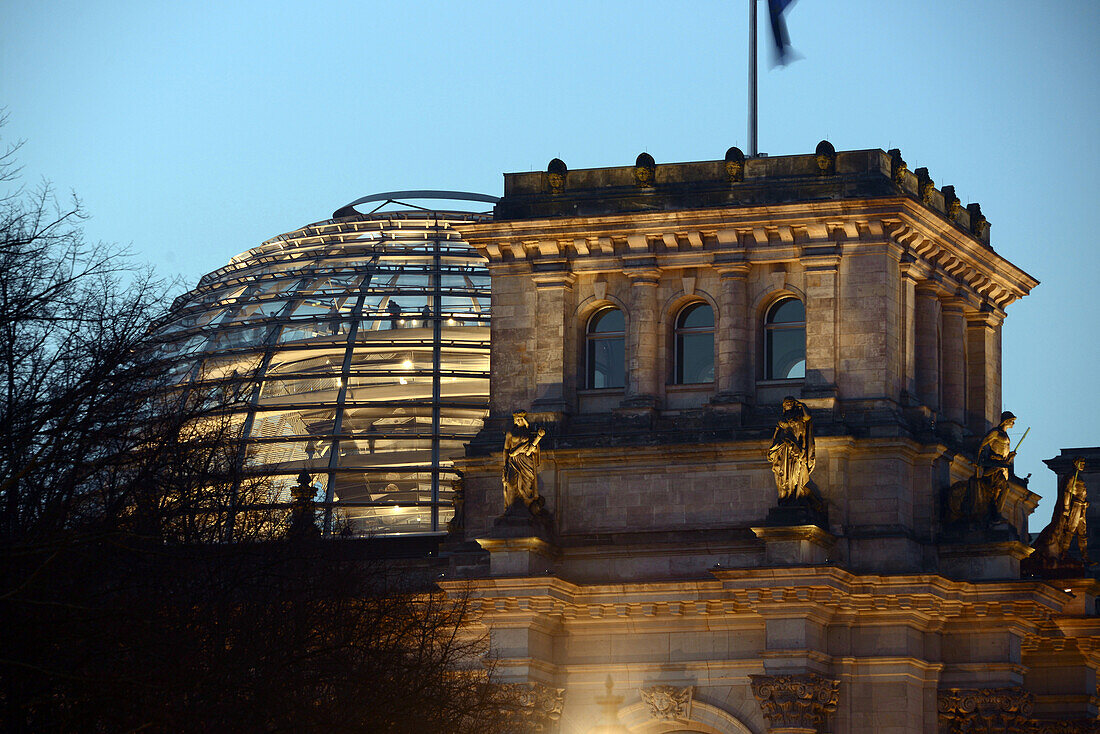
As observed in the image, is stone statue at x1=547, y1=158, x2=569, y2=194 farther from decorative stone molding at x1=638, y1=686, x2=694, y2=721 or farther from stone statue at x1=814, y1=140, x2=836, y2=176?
decorative stone molding at x1=638, y1=686, x2=694, y2=721

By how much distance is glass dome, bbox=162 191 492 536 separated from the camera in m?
91.6

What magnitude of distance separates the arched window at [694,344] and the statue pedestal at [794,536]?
6519 millimetres

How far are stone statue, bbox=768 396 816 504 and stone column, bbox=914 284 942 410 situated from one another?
7.33 metres

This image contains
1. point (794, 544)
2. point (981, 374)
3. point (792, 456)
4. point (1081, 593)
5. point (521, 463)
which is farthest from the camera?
point (981, 374)

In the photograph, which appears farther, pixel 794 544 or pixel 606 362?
pixel 606 362

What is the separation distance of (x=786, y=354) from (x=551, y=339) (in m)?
6.61

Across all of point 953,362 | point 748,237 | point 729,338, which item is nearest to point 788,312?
point 729,338

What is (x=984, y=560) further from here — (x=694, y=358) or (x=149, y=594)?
(x=149, y=594)

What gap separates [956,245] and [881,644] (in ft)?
41.6

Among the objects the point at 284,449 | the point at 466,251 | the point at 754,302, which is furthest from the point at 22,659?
the point at 466,251

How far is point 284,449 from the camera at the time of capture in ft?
307

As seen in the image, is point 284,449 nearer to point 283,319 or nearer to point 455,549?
point 283,319

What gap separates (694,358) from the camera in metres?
74.8

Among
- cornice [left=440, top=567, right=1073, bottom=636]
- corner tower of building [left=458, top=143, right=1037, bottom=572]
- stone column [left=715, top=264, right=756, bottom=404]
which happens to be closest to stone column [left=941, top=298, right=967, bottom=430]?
corner tower of building [left=458, top=143, right=1037, bottom=572]
